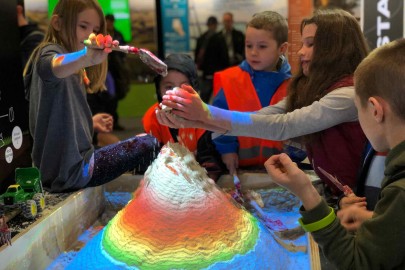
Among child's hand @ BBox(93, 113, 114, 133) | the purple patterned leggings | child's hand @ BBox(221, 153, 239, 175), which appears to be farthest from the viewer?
child's hand @ BBox(93, 113, 114, 133)

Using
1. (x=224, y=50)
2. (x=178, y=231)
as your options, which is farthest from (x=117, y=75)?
(x=178, y=231)

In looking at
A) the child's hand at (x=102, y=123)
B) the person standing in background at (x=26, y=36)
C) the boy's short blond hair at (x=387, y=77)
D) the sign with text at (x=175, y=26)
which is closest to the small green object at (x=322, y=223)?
the boy's short blond hair at (x=387, y=77)

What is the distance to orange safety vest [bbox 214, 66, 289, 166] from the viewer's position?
198 cm

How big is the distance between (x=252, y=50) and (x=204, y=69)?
1.40 meters

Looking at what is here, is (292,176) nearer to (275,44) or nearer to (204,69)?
(275,44)

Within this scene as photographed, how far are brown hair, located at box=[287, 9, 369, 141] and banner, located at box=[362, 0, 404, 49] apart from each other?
69.2 inches

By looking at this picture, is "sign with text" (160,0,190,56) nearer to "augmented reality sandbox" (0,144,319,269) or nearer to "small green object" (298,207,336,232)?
"augmented reality sandbox" (0,144,319,269)

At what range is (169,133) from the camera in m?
1.76

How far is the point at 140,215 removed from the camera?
3.74 feet

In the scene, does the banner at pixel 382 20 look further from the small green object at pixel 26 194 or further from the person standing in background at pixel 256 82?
the small green object at pixel 26 194

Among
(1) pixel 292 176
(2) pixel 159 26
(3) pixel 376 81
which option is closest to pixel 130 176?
(1) pixel 292 176

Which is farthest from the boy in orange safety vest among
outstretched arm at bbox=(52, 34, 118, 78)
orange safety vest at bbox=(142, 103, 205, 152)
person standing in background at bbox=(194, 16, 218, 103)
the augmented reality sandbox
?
person standing in background at bbox=(194, 16, 218, 103)

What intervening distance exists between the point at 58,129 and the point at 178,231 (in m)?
0.78

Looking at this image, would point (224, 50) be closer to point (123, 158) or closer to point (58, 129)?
point (123, 158)
